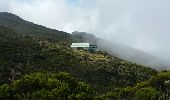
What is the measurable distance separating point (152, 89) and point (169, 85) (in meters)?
6.24

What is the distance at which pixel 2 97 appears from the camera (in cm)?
11119

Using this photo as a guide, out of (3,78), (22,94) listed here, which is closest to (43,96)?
(22,94)

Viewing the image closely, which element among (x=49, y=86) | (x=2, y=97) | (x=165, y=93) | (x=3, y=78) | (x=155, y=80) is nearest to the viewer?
(x=2, y=97)

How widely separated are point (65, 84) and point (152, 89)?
27.5 metres

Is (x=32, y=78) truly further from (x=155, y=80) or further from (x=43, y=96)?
(x=155, y=80)

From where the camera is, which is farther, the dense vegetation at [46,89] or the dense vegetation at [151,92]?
the dense vegetation at [151,92]

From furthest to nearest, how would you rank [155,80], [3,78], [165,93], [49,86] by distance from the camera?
1. [3,78]
2. [155,80]
3. [165,93]
4. [49,86]

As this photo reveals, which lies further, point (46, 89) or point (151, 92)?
point (151, 92)

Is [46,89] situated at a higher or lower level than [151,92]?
higher

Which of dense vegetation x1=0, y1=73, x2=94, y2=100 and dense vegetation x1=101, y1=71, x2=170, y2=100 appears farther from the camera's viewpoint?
dense vegetation x1=101, y1=71, x2=170, y2=100

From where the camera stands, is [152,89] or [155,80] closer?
[152,89]

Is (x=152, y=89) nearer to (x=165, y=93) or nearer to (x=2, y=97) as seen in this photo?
(x=165, y=93)

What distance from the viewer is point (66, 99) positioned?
115 m

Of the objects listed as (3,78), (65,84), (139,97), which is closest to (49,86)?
(65,84)
